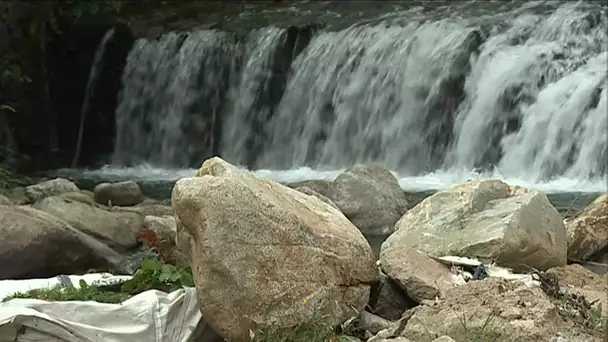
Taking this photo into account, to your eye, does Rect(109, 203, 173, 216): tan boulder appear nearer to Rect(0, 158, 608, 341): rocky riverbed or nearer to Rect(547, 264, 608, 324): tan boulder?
Rect(0, 158, 608, 341): rocky riverbed

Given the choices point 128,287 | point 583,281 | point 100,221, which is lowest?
point 100,221

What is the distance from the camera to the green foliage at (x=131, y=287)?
14.5ft

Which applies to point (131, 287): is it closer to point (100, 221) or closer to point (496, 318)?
point (496, 318)

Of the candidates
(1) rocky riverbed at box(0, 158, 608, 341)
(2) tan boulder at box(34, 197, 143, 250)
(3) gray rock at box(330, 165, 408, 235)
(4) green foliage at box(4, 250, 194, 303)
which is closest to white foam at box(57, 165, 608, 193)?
(3) gray rock at box(330, 165, 408, 235)

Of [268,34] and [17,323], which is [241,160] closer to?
[268,34]

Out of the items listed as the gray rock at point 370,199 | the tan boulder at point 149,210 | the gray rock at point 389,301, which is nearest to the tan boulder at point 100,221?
the tan boulder at point 149,210

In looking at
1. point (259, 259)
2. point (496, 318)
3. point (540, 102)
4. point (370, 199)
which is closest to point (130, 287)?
point (259, 259)

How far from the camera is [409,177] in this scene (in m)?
10.9

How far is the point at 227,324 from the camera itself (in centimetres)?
404

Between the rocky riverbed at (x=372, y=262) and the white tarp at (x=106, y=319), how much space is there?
16 centimetres

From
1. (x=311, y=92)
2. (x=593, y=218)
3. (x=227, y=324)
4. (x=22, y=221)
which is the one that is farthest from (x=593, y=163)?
(x=227, y=324)

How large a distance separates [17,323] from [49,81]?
1179cm

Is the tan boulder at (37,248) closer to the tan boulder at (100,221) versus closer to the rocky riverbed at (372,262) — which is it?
the rocky riverbed at (372,262)

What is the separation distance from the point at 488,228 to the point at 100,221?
3.32 m
